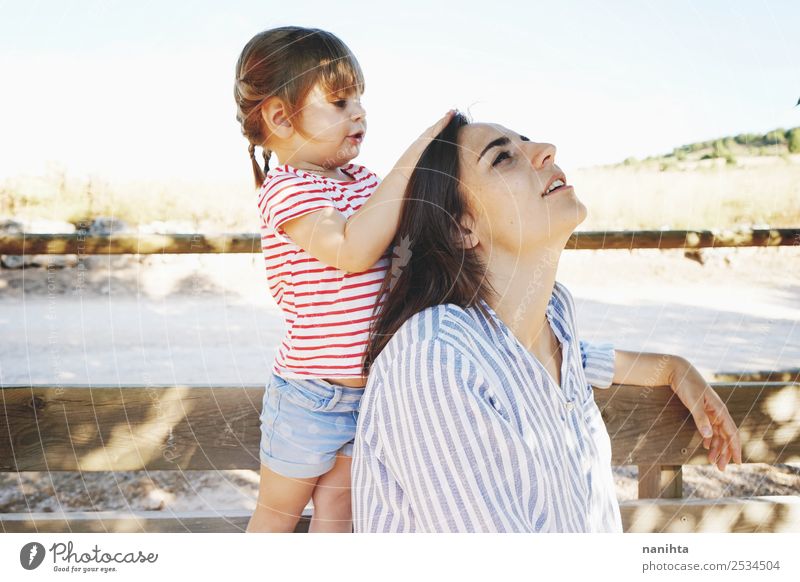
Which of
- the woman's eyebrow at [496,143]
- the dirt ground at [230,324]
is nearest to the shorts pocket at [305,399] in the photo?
the woman's eyebrow at [496,143]

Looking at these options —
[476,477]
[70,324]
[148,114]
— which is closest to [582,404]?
[476,477]

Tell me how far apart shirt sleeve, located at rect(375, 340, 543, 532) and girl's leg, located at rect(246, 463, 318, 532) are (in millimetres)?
240

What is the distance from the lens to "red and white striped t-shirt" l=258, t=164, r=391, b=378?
3.07 ft

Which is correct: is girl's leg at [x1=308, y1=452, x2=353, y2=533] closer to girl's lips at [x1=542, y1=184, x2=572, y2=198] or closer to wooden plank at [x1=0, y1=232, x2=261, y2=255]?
girl's lips at [x1=542, y1=184, x2=572, y2=198]

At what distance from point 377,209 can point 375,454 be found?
28 cm

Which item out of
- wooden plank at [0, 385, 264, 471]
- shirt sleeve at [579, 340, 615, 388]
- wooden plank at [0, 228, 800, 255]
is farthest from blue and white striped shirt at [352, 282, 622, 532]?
wooden plank at [0, 228, 800, 255]

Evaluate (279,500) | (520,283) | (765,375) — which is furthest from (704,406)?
(765,375)

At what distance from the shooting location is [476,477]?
77cm

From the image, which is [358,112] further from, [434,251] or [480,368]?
[480,368]

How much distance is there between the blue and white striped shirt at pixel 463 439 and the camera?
2.51ft

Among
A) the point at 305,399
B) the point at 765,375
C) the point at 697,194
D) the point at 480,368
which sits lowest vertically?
the point at 765,375

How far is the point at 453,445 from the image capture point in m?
0.76

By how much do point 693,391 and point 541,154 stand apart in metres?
0.46
